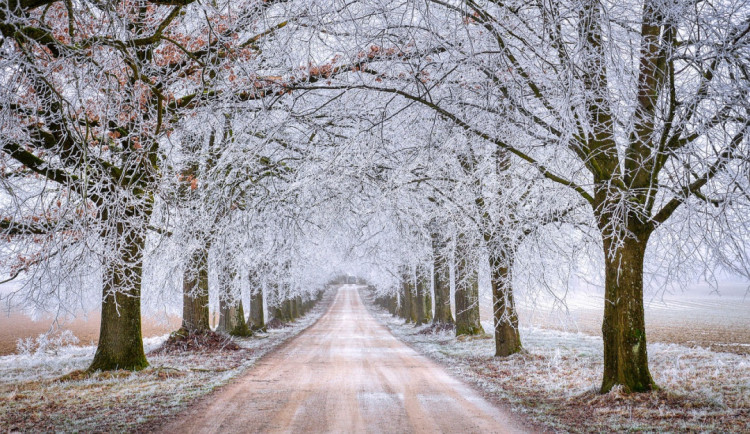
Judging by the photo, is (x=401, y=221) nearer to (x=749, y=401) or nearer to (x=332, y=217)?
(x=332, y=217)

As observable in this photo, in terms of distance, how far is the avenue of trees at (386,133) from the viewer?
207 inches

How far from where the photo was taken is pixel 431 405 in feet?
26.2

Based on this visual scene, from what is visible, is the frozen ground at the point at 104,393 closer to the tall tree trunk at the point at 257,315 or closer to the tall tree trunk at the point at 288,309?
the tall tree trunk at the point at 257,315

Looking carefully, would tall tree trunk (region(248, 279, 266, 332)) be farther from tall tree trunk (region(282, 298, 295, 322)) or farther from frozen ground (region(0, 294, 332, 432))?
frozen ground (region(0, 294, 332, 432))

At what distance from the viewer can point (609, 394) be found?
7.59m

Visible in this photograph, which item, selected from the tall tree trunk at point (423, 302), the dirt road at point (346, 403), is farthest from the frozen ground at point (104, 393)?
the tall tree trunk at point (423, 302)

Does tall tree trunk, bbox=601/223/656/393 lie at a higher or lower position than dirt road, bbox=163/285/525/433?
higher

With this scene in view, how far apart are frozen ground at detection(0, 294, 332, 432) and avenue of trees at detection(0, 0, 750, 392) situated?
1.10m

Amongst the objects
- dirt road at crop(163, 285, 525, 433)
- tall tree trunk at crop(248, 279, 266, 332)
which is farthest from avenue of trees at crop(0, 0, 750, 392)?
tall tree trunk at crop(248, 279, 266, 332)

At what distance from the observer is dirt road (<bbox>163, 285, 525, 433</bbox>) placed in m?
6.63

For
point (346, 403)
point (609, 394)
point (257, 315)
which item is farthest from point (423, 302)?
point (609, 394)

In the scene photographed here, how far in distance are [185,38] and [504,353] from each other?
10.5 meters

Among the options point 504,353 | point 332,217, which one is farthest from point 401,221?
point 504,353

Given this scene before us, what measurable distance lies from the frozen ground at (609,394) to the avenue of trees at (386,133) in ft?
2.01
